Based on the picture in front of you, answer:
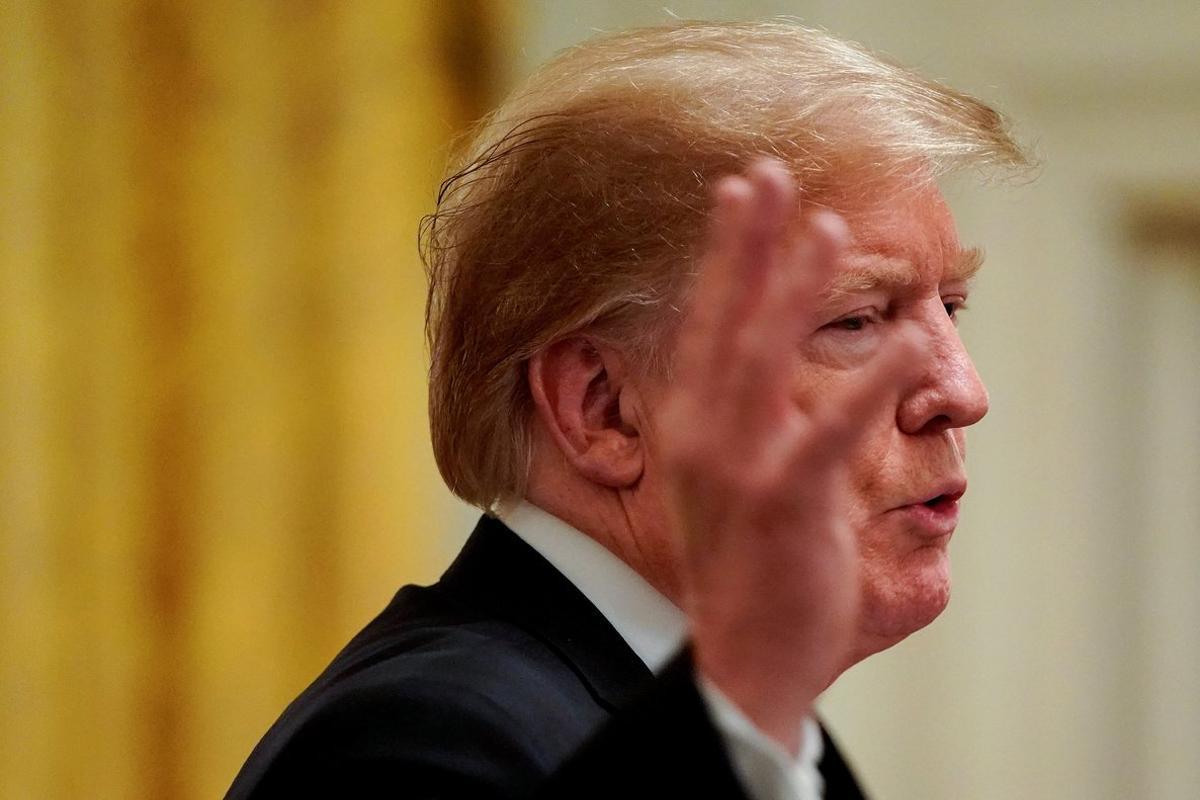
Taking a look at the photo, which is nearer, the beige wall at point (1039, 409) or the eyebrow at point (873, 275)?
the eyebrow at point (873, 275)

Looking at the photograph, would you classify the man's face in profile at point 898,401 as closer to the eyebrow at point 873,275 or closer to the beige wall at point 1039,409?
the eyebrow at point 873,275

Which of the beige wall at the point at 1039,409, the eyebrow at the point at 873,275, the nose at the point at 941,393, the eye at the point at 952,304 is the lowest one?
the beige wall at the point at 1039,409

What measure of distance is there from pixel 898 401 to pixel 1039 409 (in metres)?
2.94

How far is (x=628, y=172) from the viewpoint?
180 cm

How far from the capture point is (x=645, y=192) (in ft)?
5.86

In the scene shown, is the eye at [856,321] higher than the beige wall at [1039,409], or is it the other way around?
the eye at [856,321]

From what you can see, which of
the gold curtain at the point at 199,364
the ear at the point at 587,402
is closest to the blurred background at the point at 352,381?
the gold curtain at the point at 199,364

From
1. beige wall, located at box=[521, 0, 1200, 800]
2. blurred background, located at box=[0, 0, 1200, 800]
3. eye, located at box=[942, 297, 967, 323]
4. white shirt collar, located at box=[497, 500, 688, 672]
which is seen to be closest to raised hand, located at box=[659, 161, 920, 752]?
white shirt collar, located at box=[497, 500, 688, 672]

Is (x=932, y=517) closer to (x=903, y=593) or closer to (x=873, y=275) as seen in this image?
(x=903, y=593)

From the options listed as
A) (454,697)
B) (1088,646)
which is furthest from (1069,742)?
(454,697)

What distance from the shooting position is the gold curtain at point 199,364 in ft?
12.6

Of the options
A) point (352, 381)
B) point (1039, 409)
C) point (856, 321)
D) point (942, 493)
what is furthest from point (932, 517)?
point (1039, 409)

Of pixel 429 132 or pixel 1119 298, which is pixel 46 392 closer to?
pixel 429 132

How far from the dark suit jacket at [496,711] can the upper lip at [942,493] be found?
1.30 ft
